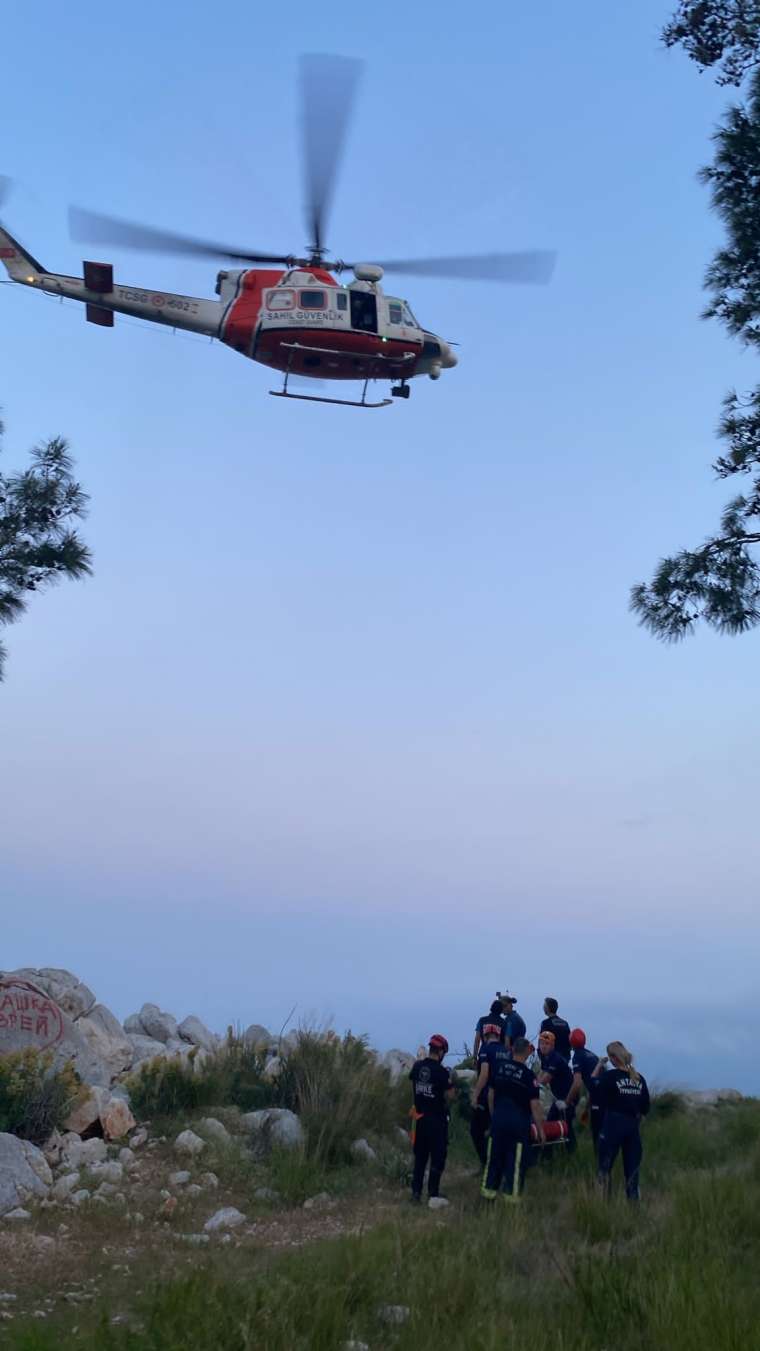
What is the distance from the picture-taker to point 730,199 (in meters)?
11.9

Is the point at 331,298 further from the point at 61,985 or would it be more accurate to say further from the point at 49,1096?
the point at 49,1096

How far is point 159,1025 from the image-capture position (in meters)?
18.3

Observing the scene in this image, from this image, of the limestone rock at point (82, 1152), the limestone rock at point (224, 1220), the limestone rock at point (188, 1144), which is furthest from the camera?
the limestone rock at point (188, 1144)

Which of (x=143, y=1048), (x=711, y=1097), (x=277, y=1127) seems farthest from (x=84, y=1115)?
(x=711, y=1097)

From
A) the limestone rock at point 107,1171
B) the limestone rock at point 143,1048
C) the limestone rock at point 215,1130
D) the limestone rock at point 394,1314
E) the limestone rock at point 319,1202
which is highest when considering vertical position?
the limestone rock at point 143,1048

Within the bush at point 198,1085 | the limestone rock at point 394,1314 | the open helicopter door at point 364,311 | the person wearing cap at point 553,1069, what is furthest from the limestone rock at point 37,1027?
A: the open helicopter door at point 364,311

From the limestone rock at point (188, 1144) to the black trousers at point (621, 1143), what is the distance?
3.92 m

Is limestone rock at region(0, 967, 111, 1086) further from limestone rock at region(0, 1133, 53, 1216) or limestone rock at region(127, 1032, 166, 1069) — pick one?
limestone rock at region(0, 1133, 53, 1216)

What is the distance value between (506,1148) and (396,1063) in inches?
235

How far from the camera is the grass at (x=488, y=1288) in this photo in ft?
23.4

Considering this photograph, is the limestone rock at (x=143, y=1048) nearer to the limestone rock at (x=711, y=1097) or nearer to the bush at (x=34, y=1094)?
the bush at (x=34, y=1094)

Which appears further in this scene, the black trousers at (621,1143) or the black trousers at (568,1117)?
the black trousers at (568,1117)

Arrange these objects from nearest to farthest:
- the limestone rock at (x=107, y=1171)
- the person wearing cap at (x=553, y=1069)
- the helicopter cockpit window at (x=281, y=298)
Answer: the limestone rock at (x=107, y=1171) → the person wearing cap at (x=553, y=1069) → the helicopter cockpit window at (x=281, y=298)

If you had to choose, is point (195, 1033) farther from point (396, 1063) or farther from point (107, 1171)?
point (107, 1171)
